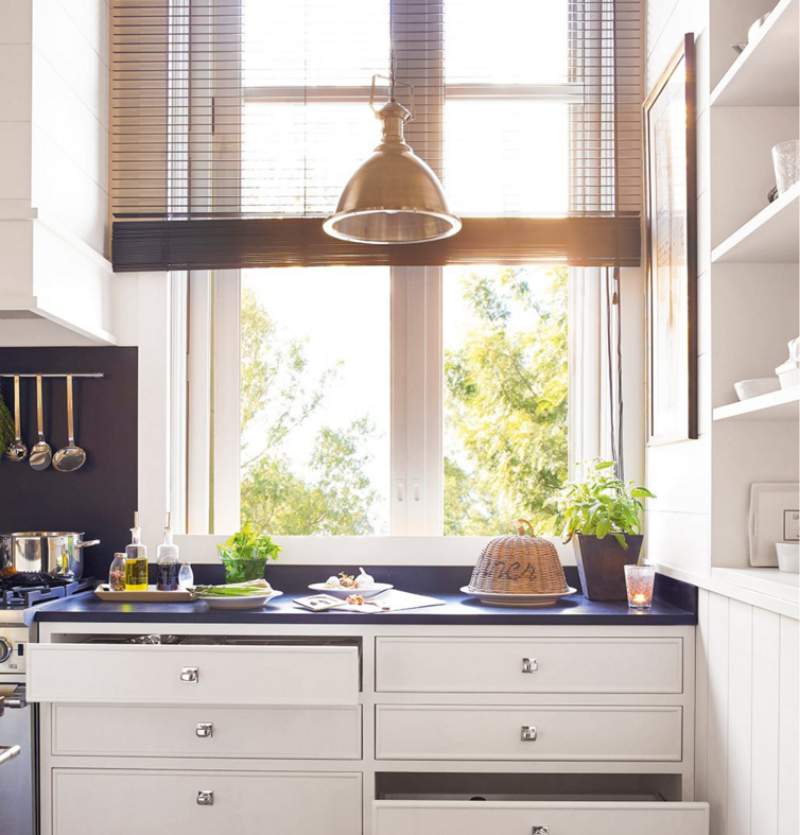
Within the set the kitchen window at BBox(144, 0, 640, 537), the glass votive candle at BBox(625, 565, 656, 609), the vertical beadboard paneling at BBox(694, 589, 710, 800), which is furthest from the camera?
the kitchen window at BBox(144, 0, 640, 537)

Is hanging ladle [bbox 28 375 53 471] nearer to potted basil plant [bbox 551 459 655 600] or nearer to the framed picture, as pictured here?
potted basil plant [bbox 551 459 655 600]

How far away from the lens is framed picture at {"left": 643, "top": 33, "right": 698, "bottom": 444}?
7.95 feet

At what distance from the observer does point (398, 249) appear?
3027 mm

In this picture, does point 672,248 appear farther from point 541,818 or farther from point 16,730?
point 16,730

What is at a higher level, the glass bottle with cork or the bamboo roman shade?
the bamboo roman shade

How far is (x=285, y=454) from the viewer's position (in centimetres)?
317

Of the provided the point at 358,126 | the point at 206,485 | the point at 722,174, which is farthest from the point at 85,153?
the point at 722,174

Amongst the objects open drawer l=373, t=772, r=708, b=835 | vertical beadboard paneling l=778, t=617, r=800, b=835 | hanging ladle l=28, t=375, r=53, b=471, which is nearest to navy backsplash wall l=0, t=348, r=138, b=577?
hanging ladle l=28, t=375, r=53, b=471

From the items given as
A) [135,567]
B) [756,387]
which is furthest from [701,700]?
[135,567]

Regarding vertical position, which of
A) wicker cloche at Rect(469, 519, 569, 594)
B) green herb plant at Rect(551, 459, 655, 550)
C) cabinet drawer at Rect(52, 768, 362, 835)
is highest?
green herb plant at Rect(551, 459, 655, 550)

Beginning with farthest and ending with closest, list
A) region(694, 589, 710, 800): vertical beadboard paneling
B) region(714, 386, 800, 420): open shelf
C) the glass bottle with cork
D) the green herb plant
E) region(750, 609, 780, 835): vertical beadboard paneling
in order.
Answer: the glass bottle with cork < the green herb plant < region(694, 589, 710, 800): vertical beadboard paneling < region(750, 609, 780, 835): vertical beadboard paneling < region(714, 386, 800, 420): open shelf

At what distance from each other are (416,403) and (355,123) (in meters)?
0.92

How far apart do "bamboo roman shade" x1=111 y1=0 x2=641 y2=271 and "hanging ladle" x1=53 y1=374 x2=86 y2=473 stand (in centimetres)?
47

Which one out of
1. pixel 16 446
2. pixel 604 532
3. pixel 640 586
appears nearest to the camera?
pixel 640 586
